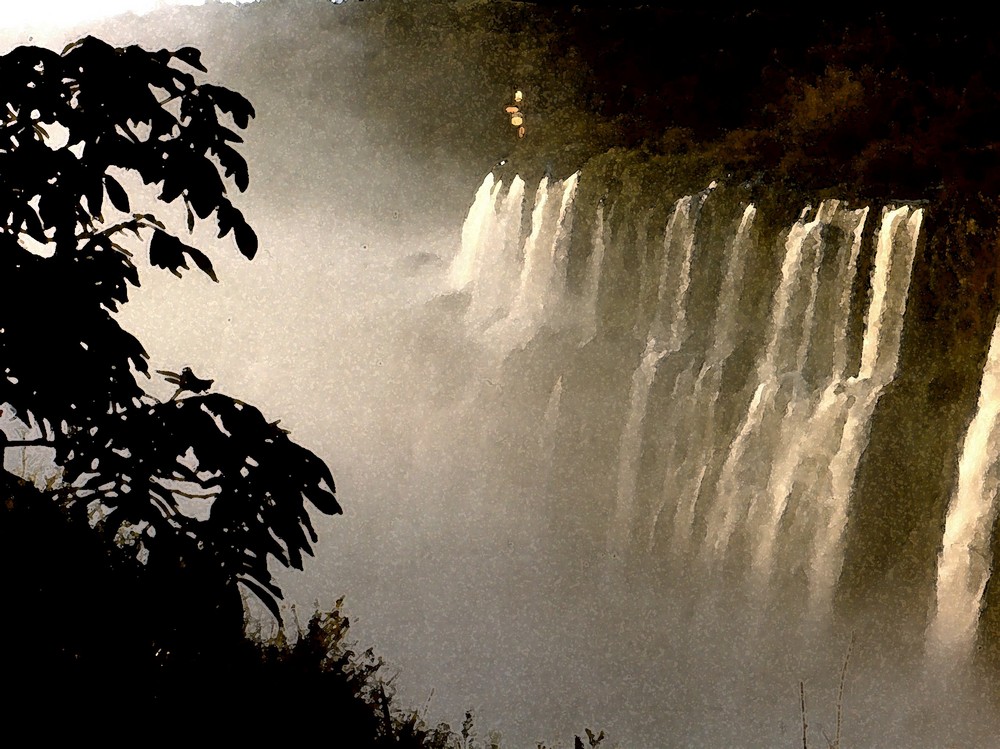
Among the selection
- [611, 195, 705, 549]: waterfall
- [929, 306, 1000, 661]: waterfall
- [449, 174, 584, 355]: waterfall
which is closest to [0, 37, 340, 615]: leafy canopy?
[929, 306, 1000, 661]: waterfall

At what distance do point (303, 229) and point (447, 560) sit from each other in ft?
33.4

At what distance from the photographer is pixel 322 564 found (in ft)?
33.6

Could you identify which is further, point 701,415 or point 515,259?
point 515,259

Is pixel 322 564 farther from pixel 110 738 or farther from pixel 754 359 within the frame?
pixel 110 738

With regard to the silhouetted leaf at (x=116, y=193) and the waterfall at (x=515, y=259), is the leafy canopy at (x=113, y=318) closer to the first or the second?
the silhouetted leaf at (x=116, y=193)

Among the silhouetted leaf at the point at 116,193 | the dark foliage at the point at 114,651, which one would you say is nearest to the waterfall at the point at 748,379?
the dark foliage at the point at 114,651

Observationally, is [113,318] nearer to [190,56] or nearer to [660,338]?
[190,56]

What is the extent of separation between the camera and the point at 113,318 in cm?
158

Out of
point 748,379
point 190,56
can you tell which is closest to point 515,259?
point 748,379

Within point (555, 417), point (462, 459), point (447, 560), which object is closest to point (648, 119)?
point (555, 417)

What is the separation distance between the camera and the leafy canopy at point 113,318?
1520mm

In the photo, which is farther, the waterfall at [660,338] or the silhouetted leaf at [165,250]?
the waterfall at [660,338]

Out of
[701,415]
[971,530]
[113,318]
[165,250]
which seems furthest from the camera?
[701,415]

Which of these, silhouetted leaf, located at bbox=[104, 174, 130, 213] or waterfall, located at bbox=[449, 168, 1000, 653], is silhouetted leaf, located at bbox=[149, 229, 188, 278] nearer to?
silhouetted leaf, located at bbox=[104, 174, 130, 213]
